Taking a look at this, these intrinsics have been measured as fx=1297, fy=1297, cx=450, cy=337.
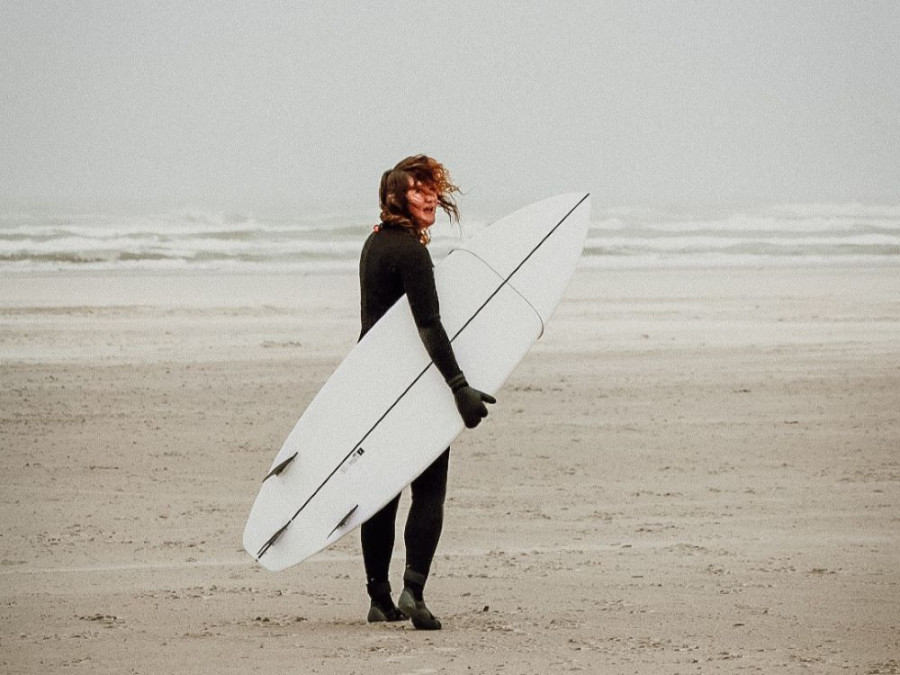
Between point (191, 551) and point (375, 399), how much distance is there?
1251mm

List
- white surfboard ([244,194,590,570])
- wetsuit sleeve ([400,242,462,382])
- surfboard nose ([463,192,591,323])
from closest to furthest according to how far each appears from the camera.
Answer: wetsuit sleeve ([400,242,462,382]), white surfboard ([244,194,590,570]), surfboard nose ([463,192,591,323])

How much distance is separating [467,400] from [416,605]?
2.01 feet

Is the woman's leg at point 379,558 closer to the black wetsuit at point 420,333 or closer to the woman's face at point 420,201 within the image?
the black wetsuit at point 420,333

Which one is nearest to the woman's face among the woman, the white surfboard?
the woman

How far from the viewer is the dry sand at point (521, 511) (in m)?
3.61

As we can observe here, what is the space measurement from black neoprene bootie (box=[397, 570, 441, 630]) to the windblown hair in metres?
1.00

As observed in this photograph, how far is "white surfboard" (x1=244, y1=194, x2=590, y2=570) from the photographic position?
12.9ft

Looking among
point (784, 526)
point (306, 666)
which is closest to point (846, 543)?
point (784, 526)

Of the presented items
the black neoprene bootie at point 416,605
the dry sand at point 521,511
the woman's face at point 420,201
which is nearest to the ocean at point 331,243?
the dry sand at point 521,511

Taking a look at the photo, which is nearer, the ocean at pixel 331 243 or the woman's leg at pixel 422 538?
the woman's leg at pixel 422 538

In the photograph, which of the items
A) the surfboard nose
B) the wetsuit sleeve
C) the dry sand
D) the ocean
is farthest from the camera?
the ocean

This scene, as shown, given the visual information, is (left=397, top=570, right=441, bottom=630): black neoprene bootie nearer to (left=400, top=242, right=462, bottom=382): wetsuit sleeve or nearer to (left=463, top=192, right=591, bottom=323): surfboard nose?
(left=400, top=242, right=462, bottom=382): wetsuit sleeve

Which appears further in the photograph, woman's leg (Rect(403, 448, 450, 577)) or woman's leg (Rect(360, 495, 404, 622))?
woman's leg (Rect(360, 495, 404, 622))

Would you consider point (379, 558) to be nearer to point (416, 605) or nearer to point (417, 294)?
point (416, 605)
